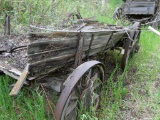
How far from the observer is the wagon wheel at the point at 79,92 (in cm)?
186

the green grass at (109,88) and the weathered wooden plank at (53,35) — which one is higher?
the weathered wooden plank at (53,35)

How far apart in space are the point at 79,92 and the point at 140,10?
7.58 metres

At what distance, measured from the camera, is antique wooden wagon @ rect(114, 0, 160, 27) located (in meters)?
8.62

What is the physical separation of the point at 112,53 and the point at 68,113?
313cm

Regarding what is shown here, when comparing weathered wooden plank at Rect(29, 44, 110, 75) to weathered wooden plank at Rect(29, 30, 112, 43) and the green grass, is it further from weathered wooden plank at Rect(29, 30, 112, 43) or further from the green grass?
the green grass

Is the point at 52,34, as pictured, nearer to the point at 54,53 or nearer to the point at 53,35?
the point at 53,35

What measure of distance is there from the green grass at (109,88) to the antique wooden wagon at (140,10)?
3289 mm

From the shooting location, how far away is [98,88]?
106 inches

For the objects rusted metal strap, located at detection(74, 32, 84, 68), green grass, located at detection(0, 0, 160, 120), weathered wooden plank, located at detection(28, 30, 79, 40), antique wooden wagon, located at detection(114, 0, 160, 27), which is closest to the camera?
weathered wooden plank, located at detection(28, 30, 79, 40)

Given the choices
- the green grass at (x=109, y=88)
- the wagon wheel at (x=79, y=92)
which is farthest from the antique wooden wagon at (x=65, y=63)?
the green grass at (x=109, y=88)

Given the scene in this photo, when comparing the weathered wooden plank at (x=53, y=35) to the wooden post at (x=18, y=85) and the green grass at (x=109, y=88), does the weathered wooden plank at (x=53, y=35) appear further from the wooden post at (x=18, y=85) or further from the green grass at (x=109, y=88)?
the green grass at (x=109, y=88)

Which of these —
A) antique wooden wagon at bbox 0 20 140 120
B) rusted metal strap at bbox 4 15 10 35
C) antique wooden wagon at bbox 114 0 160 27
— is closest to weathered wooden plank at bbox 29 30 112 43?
antique wooden wagon at bbox 0 20 140 120

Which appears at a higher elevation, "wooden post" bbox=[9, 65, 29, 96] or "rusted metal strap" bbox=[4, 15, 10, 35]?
"rusted metal strap" bbox=[4, 15, 10, 35]

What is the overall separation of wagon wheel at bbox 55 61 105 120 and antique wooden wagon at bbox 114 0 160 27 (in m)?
6.57
